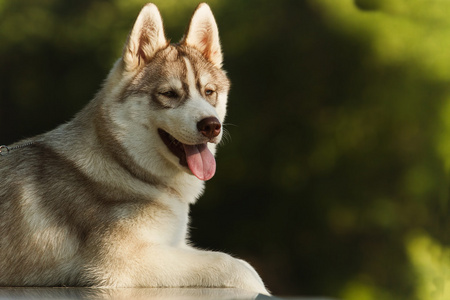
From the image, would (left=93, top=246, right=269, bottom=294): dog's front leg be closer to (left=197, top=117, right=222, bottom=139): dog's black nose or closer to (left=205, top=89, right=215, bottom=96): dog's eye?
(left=197, top=117, right=222, bottom=139): dog's black nose

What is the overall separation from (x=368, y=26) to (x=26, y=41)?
2.64 metres

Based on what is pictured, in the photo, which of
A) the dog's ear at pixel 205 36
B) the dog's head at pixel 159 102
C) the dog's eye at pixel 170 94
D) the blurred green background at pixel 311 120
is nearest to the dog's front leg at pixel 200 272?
the dog's head at pixel 159 102

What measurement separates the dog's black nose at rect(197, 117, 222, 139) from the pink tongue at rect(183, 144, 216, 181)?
0.13 meters

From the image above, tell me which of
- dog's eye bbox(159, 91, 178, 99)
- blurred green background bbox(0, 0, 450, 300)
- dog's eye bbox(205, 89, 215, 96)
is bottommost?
blurred green background bbox(0, 0, 450, 300)

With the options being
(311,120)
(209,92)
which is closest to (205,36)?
(209,92)

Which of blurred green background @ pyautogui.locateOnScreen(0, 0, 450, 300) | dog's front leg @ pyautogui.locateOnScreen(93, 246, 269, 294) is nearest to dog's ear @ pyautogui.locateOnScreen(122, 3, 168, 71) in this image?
dog's front leg @ pyautogui.locateOnScreen(93, 246, 269, 294)


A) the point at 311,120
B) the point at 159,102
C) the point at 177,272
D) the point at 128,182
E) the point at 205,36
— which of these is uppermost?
the point at 205,36

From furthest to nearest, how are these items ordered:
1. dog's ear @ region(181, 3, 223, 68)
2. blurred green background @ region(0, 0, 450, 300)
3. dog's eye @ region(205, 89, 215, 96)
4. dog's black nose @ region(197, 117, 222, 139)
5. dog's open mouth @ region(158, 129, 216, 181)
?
1. blurred green background @ region(0, 0, 450, 300)
2. dog's ear @ region(181, 3, 223, 68)
3. dog's eye @ region(205, 89, 215, 96)
4. dog's open mouth @ region(158, 129, 216, 181)
5. dog's black nose @ region(197, 117, 222, 139)

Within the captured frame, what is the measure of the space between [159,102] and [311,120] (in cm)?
292

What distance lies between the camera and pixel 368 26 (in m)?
5.41

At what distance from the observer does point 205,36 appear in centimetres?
275

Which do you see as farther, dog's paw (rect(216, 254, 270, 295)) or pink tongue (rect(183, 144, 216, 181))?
pink tongue (rect(183, 144, 216, 181))

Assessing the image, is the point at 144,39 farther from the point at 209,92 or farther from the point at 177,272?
the point at 177,272

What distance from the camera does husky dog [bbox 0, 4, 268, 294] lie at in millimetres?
2197
